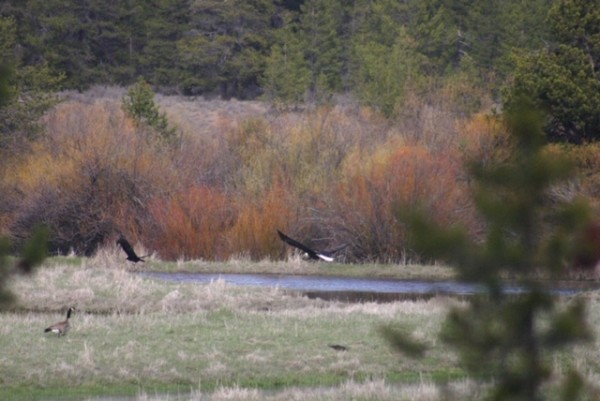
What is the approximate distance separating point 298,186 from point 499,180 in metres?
32.7

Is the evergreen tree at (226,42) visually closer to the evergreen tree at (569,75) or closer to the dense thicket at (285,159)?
the dense thicket at (285,159)

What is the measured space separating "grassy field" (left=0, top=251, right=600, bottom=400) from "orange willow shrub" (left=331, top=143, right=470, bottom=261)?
13505mm

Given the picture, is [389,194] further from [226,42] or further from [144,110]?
[226,42]

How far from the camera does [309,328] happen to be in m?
19.0

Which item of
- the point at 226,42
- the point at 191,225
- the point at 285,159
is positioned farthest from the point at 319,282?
the point at 226,42

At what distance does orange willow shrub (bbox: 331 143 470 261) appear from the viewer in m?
35.8

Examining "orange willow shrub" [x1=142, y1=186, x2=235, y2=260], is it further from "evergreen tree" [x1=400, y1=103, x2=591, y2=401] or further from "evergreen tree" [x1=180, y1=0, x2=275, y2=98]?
"evergreen tree" [x1=180, y1=0, x2=275, y2=98]

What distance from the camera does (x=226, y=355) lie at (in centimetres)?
1675

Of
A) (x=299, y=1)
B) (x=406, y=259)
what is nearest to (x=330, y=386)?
(x=406, y=259)

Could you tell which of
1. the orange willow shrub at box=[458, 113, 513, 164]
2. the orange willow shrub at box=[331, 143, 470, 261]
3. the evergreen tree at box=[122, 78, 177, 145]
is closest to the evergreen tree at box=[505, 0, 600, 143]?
the orange willow shrub at box=[458, 113, 513, 164]

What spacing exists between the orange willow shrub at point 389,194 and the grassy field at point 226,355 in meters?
13.5

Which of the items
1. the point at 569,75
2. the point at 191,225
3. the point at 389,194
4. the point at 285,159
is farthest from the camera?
the point at 285,159

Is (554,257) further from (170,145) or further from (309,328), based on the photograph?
(170,145)

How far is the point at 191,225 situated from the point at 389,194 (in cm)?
636
